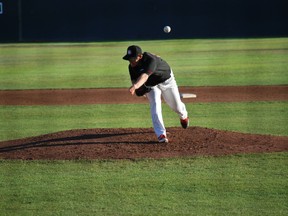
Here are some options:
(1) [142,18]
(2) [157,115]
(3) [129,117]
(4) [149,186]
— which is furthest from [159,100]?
(1) [142,18]

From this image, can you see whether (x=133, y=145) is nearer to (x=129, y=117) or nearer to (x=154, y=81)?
(x=154, y=81)

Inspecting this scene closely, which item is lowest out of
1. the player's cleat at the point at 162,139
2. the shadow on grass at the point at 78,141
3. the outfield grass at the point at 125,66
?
the outfield grass at the point at 125,66

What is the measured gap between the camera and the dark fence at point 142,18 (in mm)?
39594

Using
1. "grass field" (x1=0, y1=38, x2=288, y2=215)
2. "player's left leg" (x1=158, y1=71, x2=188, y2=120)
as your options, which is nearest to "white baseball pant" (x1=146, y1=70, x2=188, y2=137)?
"player's left leg" (x1=158, y1=71, x2=188, y2=120)

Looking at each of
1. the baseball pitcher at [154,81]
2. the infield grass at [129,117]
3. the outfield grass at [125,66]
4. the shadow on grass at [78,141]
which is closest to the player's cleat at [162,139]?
the baseball pitcher at [154,81]

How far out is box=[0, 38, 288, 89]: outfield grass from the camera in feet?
60.7

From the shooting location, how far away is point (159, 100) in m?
8.70

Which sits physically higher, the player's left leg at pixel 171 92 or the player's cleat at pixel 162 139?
the player's left leg at pixel 171 92

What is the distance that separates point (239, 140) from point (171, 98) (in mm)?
1055

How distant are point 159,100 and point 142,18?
1248 inches

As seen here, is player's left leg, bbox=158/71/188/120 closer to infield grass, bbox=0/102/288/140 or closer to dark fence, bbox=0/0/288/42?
infield grass, bbox=0/102/288/140

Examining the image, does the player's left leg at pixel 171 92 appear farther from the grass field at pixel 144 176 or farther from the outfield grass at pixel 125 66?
the outfield grass at pixel 125 66

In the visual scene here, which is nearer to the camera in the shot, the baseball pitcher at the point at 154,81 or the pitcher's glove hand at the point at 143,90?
the baseball pitcher at the point at 154,81

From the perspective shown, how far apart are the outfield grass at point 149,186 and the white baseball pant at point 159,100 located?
685mm
